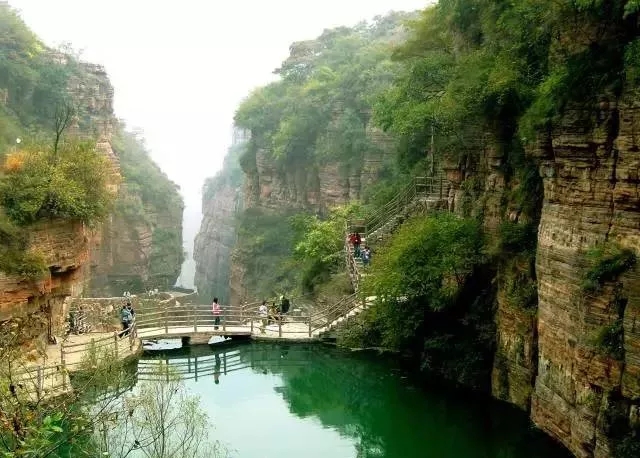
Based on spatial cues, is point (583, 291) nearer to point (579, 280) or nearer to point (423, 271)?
point (579, 280)

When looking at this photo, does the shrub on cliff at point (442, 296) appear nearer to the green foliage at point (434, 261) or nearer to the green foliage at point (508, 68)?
the green foliage at point (434, 261)

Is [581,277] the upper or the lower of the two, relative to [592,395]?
upper

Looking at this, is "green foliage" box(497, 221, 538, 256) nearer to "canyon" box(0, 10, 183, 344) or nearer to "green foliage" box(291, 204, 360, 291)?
"green foliage" box(291, 204, 360, 291)

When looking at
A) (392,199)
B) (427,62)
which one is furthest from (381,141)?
(427,62)

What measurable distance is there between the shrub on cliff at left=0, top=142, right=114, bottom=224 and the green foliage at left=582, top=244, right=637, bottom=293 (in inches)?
543

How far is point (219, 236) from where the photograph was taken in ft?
265

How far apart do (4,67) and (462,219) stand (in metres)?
33.4

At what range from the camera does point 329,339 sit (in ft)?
79.6

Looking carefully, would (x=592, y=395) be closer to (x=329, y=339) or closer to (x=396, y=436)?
(x=396, y=436)

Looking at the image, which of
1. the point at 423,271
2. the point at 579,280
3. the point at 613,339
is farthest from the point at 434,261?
the point at 613,339

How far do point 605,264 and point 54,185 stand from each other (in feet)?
47.1

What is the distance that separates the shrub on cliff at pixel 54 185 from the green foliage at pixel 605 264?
543 inches

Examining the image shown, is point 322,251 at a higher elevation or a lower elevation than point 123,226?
lower

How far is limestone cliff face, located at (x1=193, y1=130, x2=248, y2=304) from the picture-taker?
73812 millimetres
